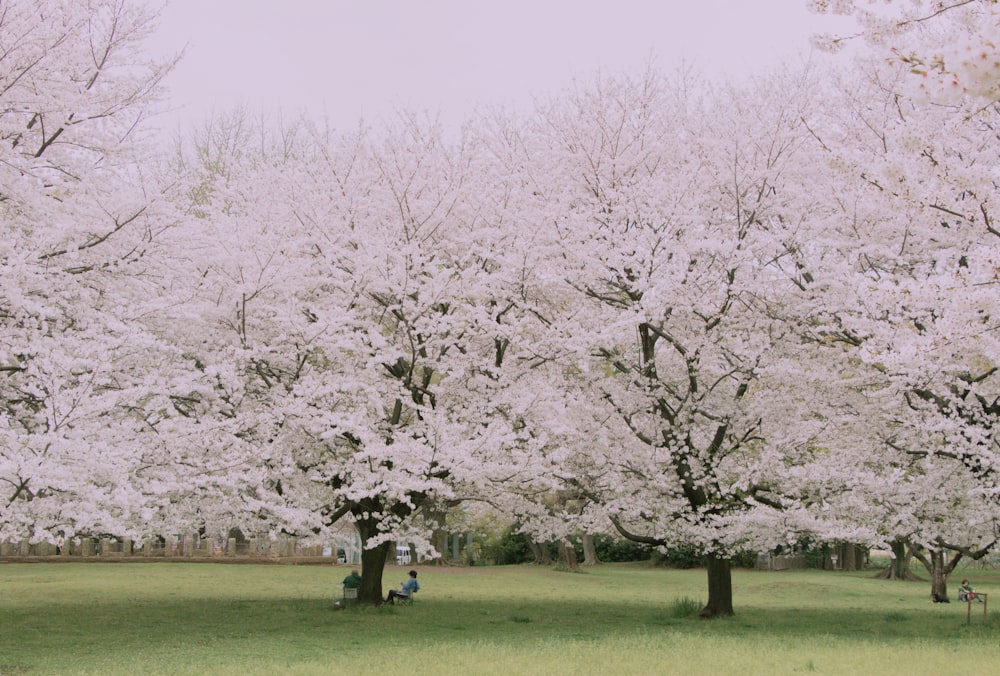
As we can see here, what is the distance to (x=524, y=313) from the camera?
1869cm

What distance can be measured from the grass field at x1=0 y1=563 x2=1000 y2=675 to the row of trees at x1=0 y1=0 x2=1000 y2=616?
1.77 metres

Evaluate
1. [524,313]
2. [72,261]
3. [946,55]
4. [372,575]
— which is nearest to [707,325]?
[524,313]

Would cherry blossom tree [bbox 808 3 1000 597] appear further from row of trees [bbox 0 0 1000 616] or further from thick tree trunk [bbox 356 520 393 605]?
thick tree trunk [bbox 356 520 393 605]

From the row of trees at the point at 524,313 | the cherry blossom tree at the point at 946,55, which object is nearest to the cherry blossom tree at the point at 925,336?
the row of trees at the point at 524,313

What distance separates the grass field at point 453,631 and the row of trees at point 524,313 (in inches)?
69.8

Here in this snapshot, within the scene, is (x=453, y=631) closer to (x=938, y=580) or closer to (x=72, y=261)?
(x=72, y=261)

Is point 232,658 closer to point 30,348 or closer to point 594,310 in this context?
point 30,348

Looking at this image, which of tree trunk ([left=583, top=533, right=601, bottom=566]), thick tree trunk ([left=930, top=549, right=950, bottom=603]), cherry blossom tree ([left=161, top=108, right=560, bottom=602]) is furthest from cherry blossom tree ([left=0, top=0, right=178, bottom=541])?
tree trunk ([left=583, top=533, right=601, bottom=566])

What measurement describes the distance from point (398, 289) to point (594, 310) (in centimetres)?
419

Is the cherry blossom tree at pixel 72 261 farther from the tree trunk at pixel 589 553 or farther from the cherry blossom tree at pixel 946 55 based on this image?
the tree trunk at pixel 589 553

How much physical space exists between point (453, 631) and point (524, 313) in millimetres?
6349

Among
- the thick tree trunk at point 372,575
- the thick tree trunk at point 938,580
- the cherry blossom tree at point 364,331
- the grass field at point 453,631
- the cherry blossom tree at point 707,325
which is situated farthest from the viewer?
the thick tree trunk at point 938,580

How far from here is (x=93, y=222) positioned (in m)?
14.1

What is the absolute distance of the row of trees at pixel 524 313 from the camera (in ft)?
46.8
